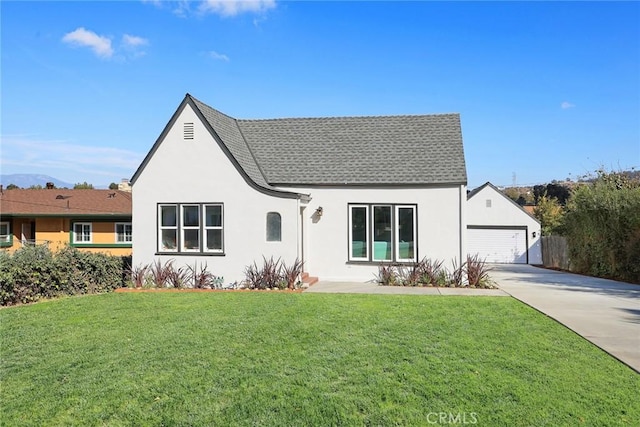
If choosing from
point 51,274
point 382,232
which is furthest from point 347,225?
point 51,274

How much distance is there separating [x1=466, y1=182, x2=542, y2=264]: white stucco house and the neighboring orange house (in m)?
23.3

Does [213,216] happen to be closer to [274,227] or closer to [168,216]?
[168,216]

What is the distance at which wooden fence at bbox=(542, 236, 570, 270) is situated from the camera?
24.1 metres

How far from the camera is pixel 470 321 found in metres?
Answer: 8.81

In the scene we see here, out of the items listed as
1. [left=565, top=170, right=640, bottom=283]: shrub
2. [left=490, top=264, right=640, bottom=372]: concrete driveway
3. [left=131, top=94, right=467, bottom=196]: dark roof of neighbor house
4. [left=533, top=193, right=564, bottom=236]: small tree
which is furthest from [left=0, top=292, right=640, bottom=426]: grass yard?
[left=533, top=193, right=564, bottom=236]: small tree

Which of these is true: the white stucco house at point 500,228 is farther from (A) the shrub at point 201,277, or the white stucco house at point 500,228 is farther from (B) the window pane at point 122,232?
(B) the window pane at point 122,232

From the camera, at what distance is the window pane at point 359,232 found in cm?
1563

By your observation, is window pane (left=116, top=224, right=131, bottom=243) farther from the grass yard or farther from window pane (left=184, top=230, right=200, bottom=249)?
the grass yard

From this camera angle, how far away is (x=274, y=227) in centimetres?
1466

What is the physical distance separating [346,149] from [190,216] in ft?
21.7

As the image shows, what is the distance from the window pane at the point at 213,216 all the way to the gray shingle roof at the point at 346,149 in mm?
1747

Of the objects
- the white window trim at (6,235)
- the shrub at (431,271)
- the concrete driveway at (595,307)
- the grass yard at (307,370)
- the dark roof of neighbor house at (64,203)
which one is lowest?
the concrete driveway at (595,307)

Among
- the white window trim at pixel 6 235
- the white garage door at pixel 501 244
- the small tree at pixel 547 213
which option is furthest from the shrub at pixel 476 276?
the white window trim at pixel 6 235

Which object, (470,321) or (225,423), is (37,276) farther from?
(470,321)
